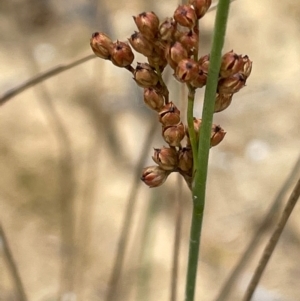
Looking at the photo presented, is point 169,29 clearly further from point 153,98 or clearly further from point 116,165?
point 116,165

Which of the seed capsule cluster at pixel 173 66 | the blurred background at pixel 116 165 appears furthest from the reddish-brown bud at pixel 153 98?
the blurred background at pixel 116 165

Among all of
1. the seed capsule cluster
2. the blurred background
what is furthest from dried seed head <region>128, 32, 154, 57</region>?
the blurred background

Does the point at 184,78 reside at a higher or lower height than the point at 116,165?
lower

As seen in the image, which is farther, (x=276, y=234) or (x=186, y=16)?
(x=276, y=234)

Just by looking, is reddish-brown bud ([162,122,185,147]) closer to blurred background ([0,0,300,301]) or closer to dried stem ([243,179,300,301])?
dried stem ([243,179,300,301])

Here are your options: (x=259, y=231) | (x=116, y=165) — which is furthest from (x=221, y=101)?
(x=116, y=165)

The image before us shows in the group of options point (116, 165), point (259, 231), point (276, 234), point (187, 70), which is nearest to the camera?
point (187, 70)

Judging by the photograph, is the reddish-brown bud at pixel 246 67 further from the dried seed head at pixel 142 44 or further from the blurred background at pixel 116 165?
the blurred background at pixel 116 165
